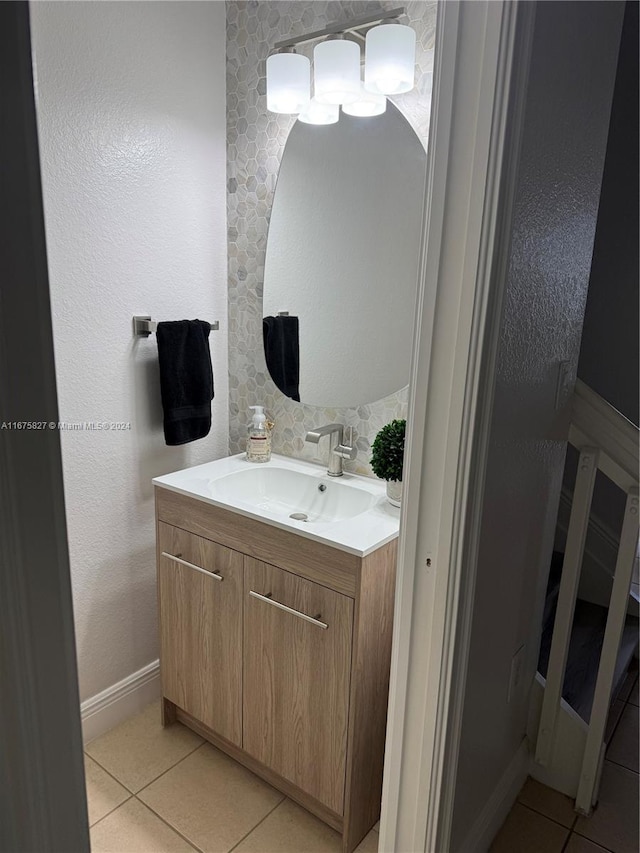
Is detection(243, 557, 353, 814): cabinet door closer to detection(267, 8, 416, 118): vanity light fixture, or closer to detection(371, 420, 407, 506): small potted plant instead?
detection(371, 420, 407, 506): small potted plant

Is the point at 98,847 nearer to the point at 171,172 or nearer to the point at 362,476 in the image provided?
the point at 362,476

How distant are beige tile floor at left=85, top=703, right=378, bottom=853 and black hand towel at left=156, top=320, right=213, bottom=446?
1.01 metres

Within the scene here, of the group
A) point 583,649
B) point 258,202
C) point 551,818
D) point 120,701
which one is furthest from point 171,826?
point 258,202

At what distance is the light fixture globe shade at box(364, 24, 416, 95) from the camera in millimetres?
1612

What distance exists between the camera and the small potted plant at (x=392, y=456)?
168 centimetres

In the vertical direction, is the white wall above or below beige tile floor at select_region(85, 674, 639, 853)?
above

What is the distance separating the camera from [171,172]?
6.41 ft

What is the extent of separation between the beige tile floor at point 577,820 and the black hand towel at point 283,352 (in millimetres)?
1413

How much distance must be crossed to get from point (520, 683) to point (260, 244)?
1.61 m

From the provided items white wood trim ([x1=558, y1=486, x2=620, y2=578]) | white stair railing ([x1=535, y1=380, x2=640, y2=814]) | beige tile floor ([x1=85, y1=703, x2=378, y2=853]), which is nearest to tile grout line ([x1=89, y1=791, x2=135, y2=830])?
beige tile floor ([x1=85, y1=703, x2=378, y2=853])

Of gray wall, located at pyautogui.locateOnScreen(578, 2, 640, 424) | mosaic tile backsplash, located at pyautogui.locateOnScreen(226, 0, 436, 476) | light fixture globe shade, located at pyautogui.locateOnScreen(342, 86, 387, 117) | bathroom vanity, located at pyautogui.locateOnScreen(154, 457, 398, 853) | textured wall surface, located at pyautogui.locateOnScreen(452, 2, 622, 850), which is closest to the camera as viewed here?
textured wall surface, located at pyautogui.locateOnScreen(452, 2, 622, 850)

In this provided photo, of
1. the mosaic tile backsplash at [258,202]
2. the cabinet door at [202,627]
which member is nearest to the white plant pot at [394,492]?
the mosaic tile backsplash at [258,202]

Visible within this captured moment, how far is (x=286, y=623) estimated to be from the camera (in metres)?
1.64

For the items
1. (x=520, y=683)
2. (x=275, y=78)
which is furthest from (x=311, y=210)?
(x=520, y=683)
